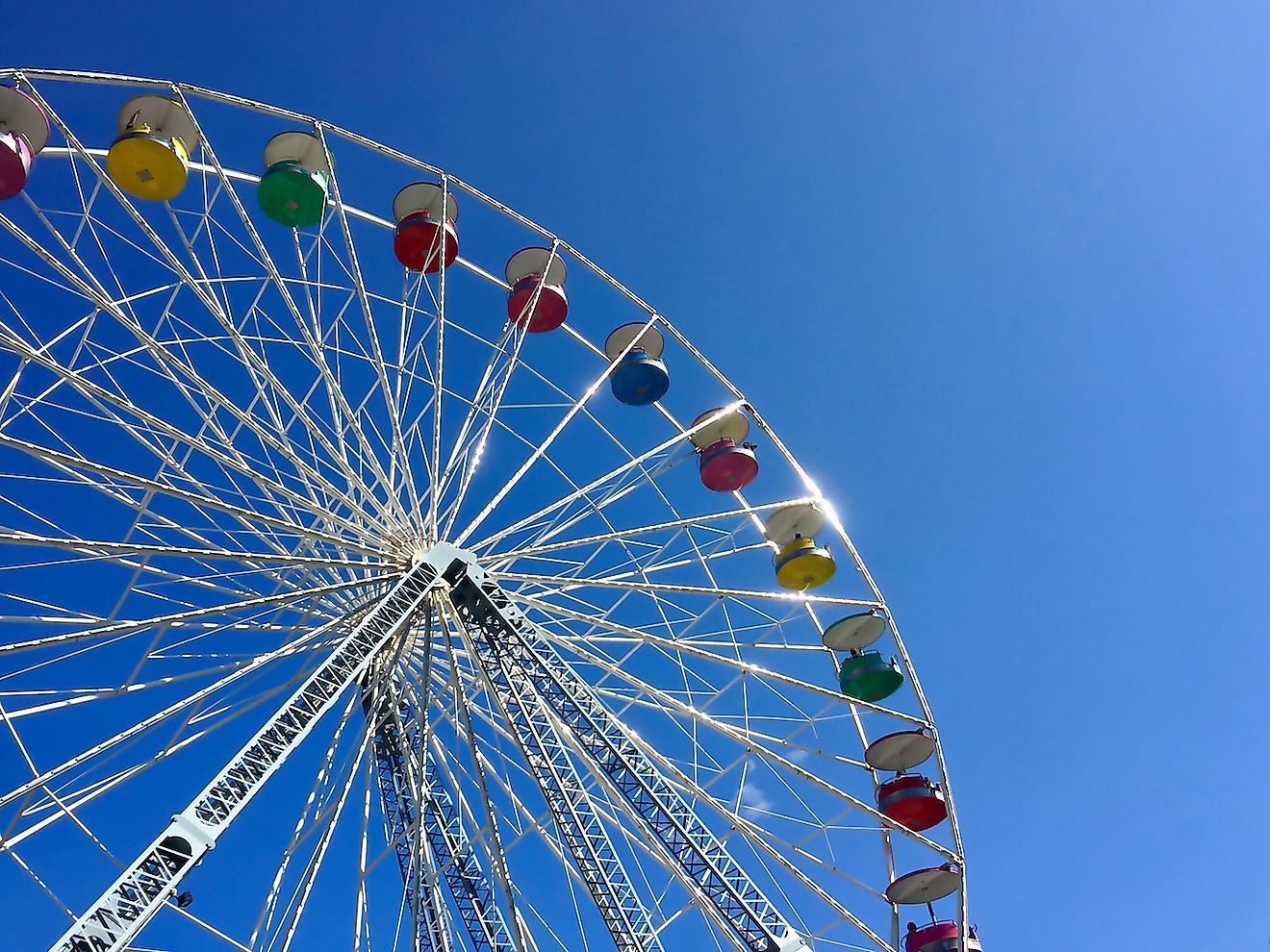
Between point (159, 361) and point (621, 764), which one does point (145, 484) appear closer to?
point (159, 361)

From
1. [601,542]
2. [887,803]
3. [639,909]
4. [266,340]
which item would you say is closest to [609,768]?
[639,909]

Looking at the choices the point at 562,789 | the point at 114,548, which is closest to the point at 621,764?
the point at 562,789

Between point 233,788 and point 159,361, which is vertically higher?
point 159,361

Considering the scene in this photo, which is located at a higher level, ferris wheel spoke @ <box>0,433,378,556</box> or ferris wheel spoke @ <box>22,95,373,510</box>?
ferris wheel spoke @ <box>22,95,373,510</box>

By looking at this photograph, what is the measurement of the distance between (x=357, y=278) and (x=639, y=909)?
26.9ft

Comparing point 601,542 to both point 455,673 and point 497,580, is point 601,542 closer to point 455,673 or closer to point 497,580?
point 497,580

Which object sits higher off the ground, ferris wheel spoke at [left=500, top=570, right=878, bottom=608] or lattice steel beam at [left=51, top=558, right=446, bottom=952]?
ferris wheel spoke at [left=500, top=570, right=878, bottom=608]

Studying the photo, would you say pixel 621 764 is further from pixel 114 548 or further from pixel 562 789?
pixel 114 548

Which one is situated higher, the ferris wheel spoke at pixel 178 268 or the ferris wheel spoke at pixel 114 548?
the ferris wheel spoke at pixel 178 268

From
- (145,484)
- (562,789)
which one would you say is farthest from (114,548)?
(562,789)

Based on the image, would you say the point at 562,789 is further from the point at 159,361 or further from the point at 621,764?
the point at 159,361

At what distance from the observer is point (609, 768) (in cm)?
1149

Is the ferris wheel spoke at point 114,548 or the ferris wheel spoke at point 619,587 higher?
the ferris wheel spoke at point 619,587

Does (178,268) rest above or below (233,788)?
above
